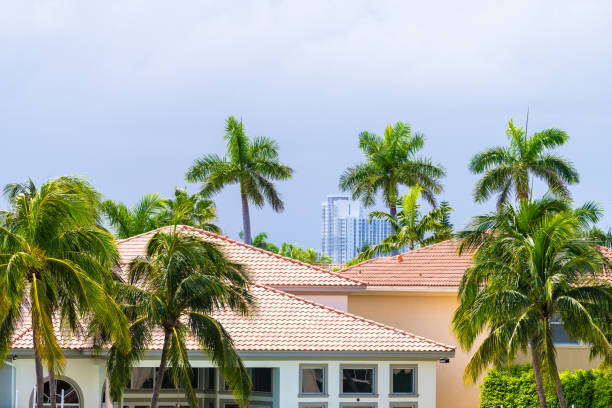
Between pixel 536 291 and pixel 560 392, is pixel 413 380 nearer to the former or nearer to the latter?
pixel 560 392

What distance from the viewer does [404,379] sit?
105ft

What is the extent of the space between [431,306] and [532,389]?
21.2ft

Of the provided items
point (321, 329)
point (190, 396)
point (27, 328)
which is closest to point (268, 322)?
point (321, 329)

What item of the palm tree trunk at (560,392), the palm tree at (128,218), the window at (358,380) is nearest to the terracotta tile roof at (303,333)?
the window at (358,380)

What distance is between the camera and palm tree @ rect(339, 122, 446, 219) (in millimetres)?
55344

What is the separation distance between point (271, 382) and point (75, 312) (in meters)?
8.62

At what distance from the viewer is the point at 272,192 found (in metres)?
54.8

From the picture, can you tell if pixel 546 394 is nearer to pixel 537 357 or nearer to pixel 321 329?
pixel 537 357

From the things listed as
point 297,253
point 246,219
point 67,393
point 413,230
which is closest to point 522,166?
point 413,230

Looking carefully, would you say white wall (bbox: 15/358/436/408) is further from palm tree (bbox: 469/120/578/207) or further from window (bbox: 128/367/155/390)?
palm tree (bbox: 469/120/578/207)

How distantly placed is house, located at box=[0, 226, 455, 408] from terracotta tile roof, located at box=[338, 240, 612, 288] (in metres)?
5.03

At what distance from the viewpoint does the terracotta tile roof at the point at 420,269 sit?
37.5 meters

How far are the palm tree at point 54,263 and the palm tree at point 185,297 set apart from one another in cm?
106

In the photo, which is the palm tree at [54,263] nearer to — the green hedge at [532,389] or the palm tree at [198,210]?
the green hedge at [532,389]
